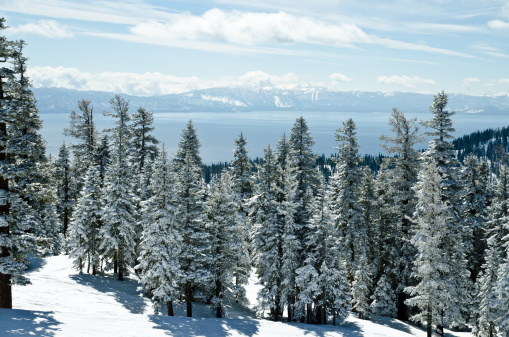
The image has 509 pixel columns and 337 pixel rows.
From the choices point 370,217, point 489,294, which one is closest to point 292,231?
point 370,217

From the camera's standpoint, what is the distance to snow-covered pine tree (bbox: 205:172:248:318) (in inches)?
1059

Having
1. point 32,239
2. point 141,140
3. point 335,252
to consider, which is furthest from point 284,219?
point 141,140

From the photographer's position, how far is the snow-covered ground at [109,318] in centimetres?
1717

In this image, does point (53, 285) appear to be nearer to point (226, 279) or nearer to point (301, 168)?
point (226, 279)

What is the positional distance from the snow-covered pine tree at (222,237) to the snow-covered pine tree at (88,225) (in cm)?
1209

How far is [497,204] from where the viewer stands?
3775cm

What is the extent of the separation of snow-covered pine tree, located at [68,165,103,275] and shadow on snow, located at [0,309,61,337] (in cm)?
1487

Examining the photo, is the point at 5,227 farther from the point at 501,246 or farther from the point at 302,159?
the point at 501,246

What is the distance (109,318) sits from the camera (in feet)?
65.1

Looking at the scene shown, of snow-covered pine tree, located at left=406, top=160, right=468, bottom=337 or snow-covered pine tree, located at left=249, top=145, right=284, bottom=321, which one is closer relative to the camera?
snow-covered pine tree, located at left=406, top=160, right=468, bottom=337

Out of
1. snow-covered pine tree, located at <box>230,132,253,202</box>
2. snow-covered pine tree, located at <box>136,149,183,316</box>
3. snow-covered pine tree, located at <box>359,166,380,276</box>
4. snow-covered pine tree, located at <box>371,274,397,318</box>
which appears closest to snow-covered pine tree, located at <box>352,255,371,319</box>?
snow-covered pine tree, located at <box>371,274,397,318</box>

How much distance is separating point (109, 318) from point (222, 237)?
984cm

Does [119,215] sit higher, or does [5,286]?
[119,215]

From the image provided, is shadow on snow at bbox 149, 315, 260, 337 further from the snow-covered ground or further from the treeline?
the treeline
